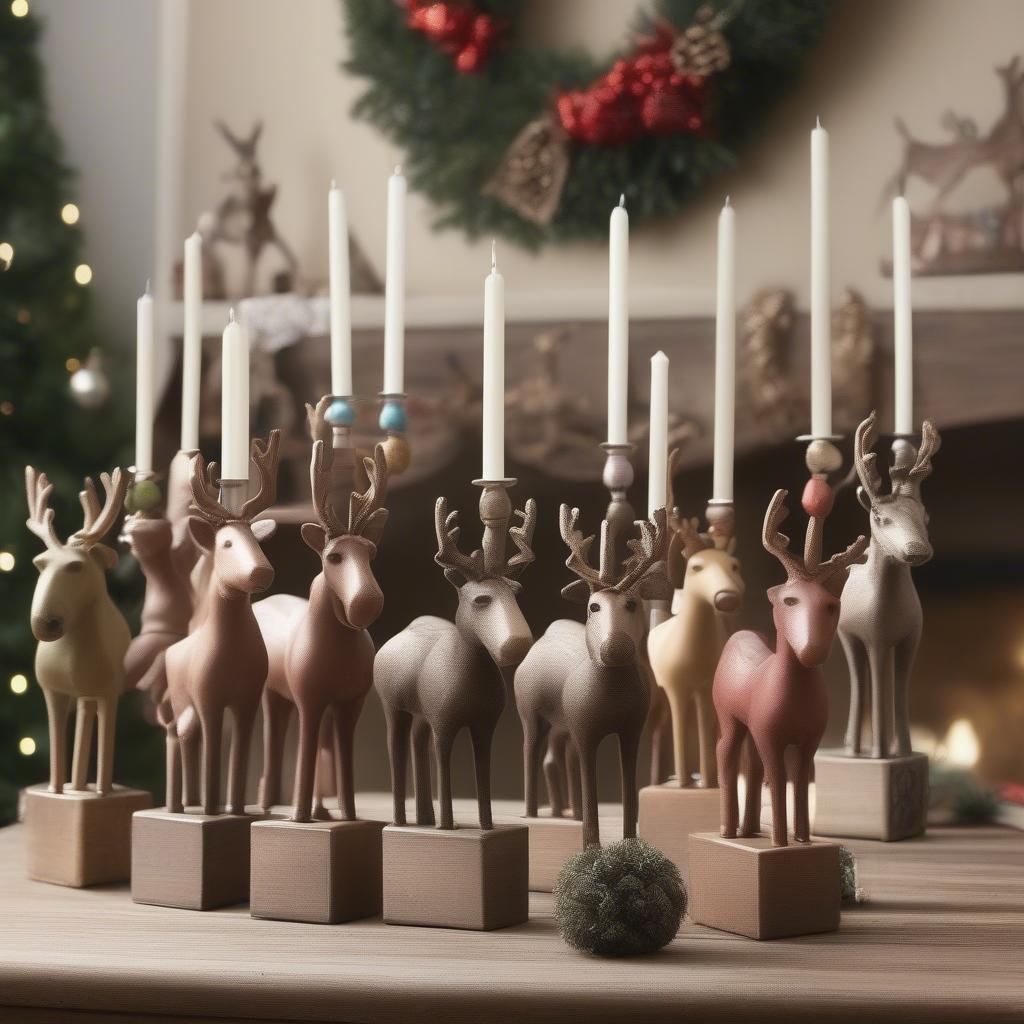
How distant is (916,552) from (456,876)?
0.53m

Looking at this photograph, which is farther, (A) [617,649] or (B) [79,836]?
(B) [79,836]

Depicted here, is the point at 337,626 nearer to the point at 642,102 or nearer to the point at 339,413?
the point at 339,413

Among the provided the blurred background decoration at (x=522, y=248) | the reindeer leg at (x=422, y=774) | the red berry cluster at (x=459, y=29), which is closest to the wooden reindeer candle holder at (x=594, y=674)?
the reindeer leg at (x=422, y=774)

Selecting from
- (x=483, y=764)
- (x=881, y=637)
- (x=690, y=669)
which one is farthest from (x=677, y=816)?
(x=881, y=637)

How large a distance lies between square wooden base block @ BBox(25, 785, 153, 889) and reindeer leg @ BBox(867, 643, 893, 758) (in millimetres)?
715

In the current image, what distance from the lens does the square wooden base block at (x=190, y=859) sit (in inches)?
40.1

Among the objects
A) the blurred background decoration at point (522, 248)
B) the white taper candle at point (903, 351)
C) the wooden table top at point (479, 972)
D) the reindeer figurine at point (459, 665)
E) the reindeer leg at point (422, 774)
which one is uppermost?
the blurred background decoration at point (522, 248)

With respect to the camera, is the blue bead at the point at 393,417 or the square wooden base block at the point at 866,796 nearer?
the blue bead at the point at 393,417

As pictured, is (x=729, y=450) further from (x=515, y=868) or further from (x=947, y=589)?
(x=947, y=589)

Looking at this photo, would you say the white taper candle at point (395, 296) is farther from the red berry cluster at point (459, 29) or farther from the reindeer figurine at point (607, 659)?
the red berry cluster at point (459, 29)

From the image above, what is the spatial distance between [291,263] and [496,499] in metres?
1.53

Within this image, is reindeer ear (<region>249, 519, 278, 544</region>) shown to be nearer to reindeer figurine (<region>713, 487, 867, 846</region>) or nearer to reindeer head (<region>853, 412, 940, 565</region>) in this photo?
reindeer figurine (<region>713, 487, 867, 846</region>)

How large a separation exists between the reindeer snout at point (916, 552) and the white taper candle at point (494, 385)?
1.41 ft

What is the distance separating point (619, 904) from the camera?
88 centimetres
